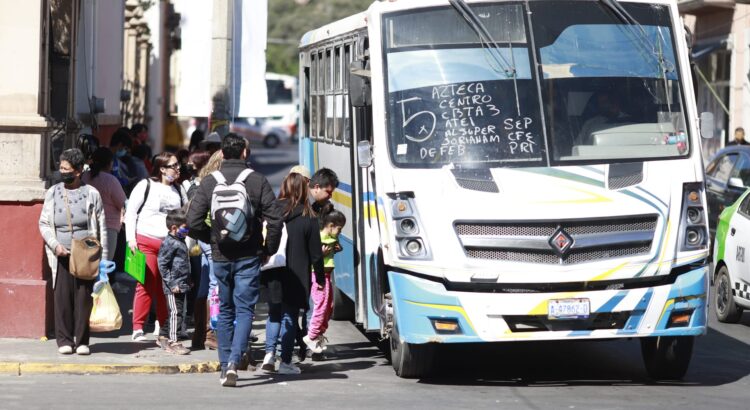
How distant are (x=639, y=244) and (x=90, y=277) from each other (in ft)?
14.0

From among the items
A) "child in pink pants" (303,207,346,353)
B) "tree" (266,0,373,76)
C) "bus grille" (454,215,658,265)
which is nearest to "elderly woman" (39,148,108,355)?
"child in pink pants" (303,207,346,353)

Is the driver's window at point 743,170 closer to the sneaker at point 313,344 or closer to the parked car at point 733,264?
the parked car at point 733,264

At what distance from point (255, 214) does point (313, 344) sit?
1707 mm

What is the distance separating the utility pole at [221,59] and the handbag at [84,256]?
4.56 meters

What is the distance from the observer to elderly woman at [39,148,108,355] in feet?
36.7

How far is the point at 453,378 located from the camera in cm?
1077

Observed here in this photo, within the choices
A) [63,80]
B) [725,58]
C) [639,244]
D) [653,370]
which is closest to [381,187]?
[639,244]

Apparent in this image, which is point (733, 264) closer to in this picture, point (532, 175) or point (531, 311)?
point (532, 175)

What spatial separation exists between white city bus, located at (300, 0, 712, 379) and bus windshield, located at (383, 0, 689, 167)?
10 millimetres

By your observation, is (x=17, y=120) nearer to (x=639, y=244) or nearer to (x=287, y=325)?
(x=287, y=325)

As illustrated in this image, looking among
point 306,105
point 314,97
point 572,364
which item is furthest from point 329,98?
point 572,364

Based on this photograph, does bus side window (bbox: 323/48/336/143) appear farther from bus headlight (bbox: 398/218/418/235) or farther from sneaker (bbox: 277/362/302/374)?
bus headlight (bbox: 398/218/418/235)

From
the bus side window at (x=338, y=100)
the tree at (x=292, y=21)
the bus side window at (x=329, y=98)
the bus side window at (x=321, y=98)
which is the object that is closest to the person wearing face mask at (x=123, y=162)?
the bus side window at (x=321, y=98)

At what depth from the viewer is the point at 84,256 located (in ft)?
36.5
